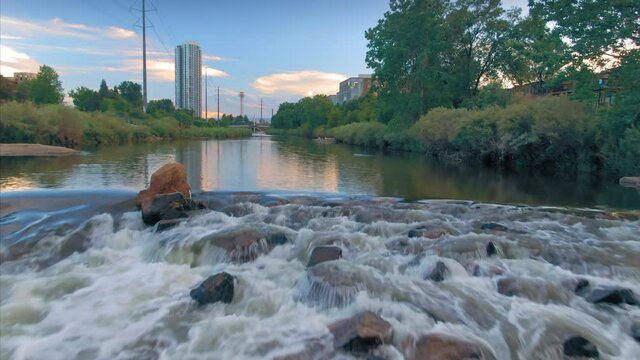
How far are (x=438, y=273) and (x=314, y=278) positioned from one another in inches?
87.7

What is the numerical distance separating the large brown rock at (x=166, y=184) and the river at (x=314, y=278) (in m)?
0.57

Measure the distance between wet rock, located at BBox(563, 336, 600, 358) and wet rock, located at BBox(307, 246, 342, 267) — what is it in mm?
4110

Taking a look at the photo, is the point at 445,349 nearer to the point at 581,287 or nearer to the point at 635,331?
the point at 635,331

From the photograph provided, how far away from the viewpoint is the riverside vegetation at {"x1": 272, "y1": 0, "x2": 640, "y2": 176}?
19.5 m

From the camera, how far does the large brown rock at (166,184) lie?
40.1ft

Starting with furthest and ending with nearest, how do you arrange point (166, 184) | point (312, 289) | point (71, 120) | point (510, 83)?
1. point (510, 83)
2. point (71, 120)
3. point (166, 184)
4. point (312, 289)

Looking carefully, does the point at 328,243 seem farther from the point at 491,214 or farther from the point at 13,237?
the point at 13,237

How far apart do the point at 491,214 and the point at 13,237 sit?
1196 cm

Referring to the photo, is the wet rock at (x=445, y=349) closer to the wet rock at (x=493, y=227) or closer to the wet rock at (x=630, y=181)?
the wet rock at (x=493, y=227)

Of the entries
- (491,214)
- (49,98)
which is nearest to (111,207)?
(491,214)

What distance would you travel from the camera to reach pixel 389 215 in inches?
465

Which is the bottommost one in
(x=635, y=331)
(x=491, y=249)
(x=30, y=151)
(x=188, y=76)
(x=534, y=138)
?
(x=635, y=331)

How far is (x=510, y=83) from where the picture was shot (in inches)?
1736

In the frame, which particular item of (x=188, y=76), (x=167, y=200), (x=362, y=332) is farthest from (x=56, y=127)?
(x=188, y=76)
